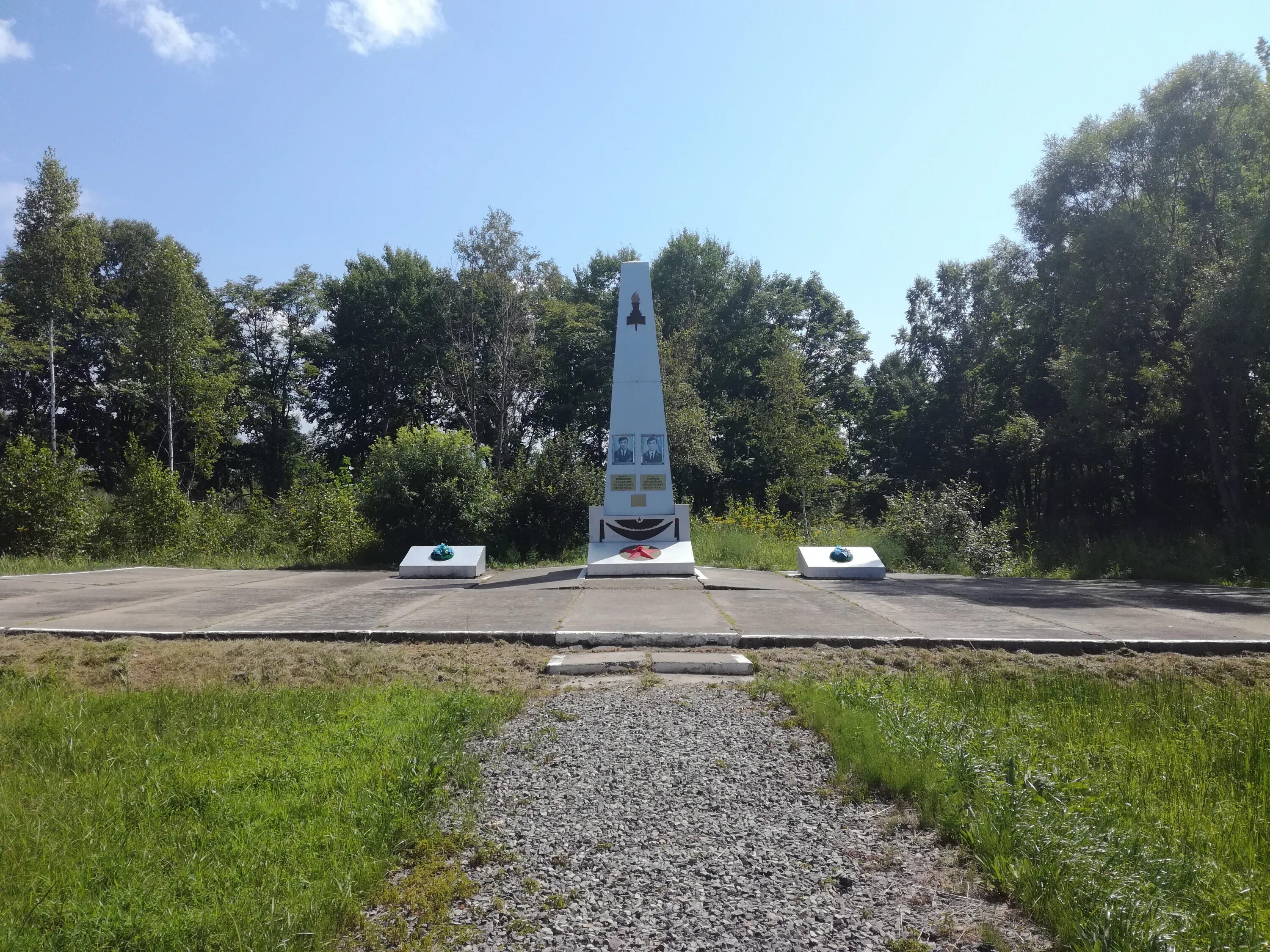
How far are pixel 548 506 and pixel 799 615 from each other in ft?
32.7

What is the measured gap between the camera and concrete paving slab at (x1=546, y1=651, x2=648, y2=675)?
633cm

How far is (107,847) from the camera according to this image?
289cm

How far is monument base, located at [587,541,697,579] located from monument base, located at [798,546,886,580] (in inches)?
73.1

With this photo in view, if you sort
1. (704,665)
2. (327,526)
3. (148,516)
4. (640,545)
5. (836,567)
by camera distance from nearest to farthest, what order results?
(704,665), (836,567), (640,545), (327,526), (148,516)

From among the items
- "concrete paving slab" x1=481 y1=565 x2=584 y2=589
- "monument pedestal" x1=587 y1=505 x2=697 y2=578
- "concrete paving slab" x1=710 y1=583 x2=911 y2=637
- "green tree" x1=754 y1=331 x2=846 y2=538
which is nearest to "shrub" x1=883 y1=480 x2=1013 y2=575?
"monument pedestal" x1=587 y1=505 x2=697 y2=578

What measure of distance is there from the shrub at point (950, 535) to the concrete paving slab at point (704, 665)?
11939 millimetres

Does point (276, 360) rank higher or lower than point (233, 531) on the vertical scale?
higher

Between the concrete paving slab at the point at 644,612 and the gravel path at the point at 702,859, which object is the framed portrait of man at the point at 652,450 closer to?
the concrete paving slab at the point at 644,612

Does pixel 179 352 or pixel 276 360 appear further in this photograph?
pixel 276 360

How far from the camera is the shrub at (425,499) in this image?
56.0ft

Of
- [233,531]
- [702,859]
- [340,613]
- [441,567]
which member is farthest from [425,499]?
[702,859]

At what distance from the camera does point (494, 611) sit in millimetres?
8961

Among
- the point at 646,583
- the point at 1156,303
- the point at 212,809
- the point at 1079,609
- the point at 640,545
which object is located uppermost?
the point at 1156,303

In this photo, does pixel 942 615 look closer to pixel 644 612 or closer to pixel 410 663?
pixel 644 612
